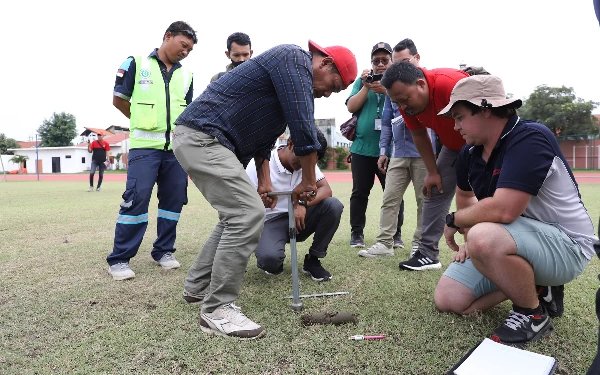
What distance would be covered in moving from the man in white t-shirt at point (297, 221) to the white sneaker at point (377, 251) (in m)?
0.79

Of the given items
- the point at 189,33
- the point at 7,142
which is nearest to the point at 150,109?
the point at 189,33

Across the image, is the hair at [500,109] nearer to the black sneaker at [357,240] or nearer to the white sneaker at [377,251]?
the white sneaker at [377,251]

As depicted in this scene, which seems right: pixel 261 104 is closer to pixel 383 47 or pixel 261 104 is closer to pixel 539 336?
pixel 539 336

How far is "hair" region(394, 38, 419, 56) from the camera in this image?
451cm

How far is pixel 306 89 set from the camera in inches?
95.3

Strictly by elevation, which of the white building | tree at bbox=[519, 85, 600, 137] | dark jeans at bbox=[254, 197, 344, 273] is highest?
tree at bbox=[519, 85, 600, 137]

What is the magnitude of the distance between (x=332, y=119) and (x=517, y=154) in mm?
66275

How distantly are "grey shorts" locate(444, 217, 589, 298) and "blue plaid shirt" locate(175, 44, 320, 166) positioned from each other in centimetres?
116

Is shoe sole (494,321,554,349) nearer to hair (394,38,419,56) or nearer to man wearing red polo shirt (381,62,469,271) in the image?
man wearing red polo shirt (381,62,469,271)

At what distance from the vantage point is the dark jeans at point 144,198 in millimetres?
3682

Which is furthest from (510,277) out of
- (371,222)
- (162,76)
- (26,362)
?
(371,222)

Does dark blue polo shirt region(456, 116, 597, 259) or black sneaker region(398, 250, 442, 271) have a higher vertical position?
dark blue polo shirt region(456, 116, 597, 259)

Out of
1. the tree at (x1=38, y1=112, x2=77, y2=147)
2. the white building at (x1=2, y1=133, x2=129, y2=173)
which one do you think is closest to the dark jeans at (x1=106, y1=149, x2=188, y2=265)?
the white building at (x1=2, y1=133, x2=129, y2=173)

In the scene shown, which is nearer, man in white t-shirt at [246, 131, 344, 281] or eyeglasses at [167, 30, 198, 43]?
man in white t-shirt at [246, 131, 344, 281]
